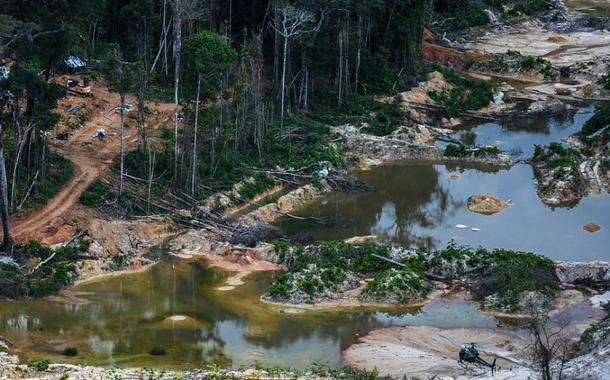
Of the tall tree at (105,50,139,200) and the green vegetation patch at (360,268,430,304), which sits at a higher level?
the tall tree at (105,50,139,200)

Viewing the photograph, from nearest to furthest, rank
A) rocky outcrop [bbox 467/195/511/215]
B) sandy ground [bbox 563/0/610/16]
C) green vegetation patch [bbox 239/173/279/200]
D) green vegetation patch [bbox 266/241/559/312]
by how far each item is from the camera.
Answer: green vegetation patch [bbox 266/241/559/312] < green vegetation patch [bbox 239/173/279/200] < rocky outcrop [bbox 467/195/511/215] < sandy ground [bbox 563/0/610/16]

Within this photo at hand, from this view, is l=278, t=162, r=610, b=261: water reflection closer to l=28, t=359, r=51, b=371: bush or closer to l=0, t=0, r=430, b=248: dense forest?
l=0, t=0, r=430, b=248: dense forest

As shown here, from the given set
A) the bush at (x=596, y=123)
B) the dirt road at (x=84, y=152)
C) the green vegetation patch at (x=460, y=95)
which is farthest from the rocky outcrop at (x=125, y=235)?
the bush at (x=596, y=123)

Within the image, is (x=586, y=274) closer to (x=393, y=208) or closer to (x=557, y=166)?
(x=393, y=208)

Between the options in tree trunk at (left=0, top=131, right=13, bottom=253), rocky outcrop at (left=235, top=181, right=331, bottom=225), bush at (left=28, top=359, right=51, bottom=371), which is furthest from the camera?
rocky outcrop at (left=235, top=181, right=331, bottom=225)

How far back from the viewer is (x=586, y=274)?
3281 cm

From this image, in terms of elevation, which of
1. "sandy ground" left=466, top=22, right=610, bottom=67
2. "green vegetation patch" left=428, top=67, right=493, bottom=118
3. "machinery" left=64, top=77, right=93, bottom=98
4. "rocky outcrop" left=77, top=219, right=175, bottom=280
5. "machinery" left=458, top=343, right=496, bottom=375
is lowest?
"machinery" left=458, top=343, right=496, bottom=375

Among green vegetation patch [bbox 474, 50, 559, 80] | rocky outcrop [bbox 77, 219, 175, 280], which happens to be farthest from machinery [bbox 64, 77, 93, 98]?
green vegetation patch [bbox 474, 50, 559, 80]

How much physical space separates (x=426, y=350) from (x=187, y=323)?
7.02 meters

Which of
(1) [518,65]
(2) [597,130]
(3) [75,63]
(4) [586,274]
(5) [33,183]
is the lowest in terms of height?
(4) [586,274]

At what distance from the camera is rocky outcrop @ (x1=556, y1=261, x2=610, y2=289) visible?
107 ft

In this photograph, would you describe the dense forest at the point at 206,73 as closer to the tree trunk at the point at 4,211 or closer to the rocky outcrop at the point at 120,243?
the tree trunk at the point at 4,211

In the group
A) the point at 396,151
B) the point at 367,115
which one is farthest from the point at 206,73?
the point at 367,115

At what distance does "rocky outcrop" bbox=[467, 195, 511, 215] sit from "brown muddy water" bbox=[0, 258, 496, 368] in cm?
945
